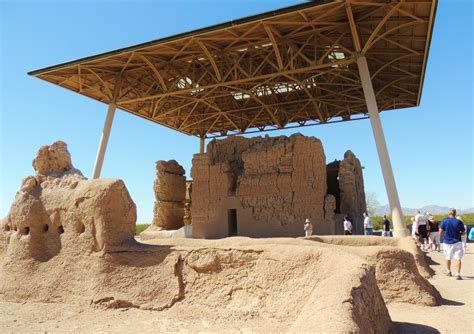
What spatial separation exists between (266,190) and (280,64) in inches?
214

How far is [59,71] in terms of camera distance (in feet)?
59.3

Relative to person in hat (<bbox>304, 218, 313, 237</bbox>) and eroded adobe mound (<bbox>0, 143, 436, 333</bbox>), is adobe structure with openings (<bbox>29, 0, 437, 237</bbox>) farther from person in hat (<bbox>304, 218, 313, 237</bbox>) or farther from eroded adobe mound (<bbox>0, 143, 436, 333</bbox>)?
eroded adobe mound (<bbox>0, 143, 436, 333</bbox>)

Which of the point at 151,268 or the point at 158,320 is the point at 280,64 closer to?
the point at 151,268

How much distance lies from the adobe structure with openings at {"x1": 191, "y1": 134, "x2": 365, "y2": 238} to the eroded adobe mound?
7263mm

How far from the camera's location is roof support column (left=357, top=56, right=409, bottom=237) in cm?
1402

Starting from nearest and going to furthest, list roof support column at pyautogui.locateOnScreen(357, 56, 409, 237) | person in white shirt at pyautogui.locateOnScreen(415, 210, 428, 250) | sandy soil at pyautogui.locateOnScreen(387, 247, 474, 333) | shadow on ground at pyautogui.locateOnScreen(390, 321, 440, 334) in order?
shadow on ground at pyautogui.locateOnScreen(390, 321, 440, 334) < sandy soil at pyautogui.locateOnScreen(387, 247, 474, 333) < roof support column at pyautogui.locateOnScreen(357, 56, 409, 237) < person in white shirt at pyautogui.locateOnScreen(415, 210, 428, 250)

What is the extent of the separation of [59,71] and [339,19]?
12748 mm

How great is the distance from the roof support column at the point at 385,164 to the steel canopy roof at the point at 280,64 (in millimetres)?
1256

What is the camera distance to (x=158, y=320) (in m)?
6.19

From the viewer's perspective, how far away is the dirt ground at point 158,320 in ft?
18.9

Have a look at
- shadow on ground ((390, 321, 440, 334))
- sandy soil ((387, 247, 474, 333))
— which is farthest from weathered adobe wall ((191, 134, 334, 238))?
shadow on ground ((390, 321, 440, 334))

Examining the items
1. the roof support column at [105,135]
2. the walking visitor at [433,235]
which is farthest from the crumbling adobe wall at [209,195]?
the walking visitor at [433,235]

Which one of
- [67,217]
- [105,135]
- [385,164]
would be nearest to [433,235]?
[385,164]

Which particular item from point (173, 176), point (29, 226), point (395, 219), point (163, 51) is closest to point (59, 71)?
point (163, 51)
